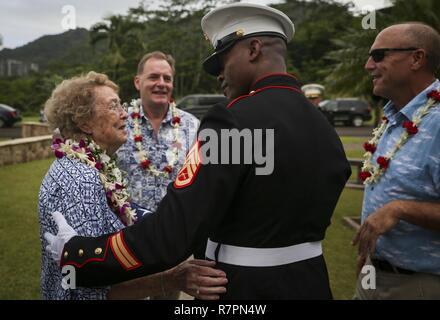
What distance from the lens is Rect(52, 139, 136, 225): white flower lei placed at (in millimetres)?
2297

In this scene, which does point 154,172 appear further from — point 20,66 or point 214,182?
point 20,66

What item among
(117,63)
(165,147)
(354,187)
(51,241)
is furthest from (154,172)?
(117,63)

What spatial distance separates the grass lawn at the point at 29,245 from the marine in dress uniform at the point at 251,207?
317 cm

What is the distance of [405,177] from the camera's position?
2.46 metres

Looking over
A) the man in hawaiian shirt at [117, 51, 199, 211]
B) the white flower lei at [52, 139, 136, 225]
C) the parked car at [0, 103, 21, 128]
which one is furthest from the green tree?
the white flower lei at [52, 139, 136, 225]

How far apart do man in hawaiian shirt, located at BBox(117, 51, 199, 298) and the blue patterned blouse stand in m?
1.58

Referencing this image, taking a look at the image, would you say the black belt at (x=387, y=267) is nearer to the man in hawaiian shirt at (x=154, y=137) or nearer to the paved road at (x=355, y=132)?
the man in hawaiian shirt at (x=154, y=137)

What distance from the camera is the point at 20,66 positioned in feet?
218

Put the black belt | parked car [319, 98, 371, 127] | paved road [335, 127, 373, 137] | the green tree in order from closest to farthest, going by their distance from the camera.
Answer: the black belt → paved road [335, 127, 373, 137] → parked car [319, 98, 371, 127] → the green tree

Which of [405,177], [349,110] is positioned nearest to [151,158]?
[405,177]

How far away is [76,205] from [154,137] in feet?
6.68

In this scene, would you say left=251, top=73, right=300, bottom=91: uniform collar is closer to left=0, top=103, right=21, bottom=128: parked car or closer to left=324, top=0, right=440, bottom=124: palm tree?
left=324, top=0, right=440, bottom=124: palm tree

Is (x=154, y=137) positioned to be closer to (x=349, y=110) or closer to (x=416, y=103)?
(x=416, y=103)

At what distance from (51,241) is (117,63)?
117 ft
